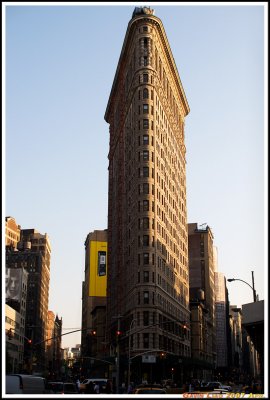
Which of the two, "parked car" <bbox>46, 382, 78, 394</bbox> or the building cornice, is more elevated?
the building cornice

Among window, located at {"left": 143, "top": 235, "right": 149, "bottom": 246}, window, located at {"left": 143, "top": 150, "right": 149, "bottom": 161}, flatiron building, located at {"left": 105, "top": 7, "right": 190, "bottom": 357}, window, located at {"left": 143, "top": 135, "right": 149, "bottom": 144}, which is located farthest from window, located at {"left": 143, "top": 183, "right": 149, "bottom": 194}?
window, located at {"left": 143, "top": 135, "right": 149, "bottom": 144}

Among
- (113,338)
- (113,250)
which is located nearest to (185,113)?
(113,250)

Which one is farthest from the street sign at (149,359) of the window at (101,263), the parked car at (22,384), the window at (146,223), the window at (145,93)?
the window at (101,263)

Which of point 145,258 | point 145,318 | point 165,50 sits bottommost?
point 145,318

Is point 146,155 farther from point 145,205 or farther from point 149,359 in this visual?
point 149,359

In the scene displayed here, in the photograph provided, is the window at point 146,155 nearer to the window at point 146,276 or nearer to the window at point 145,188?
the window at point 145,188

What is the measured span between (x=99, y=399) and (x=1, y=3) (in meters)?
13.5

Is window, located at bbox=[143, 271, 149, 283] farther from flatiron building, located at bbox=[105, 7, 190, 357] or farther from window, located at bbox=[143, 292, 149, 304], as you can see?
window, located at bbox=[143, 292, 149, 304]

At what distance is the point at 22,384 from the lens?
29.6m

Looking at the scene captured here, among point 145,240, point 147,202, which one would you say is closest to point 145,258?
point 145,240

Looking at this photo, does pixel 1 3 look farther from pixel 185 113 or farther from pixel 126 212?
pixel 185 113

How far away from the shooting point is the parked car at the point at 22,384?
28525 mm

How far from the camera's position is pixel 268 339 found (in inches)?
721

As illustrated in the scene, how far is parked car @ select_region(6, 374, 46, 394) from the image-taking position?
1123 inches
